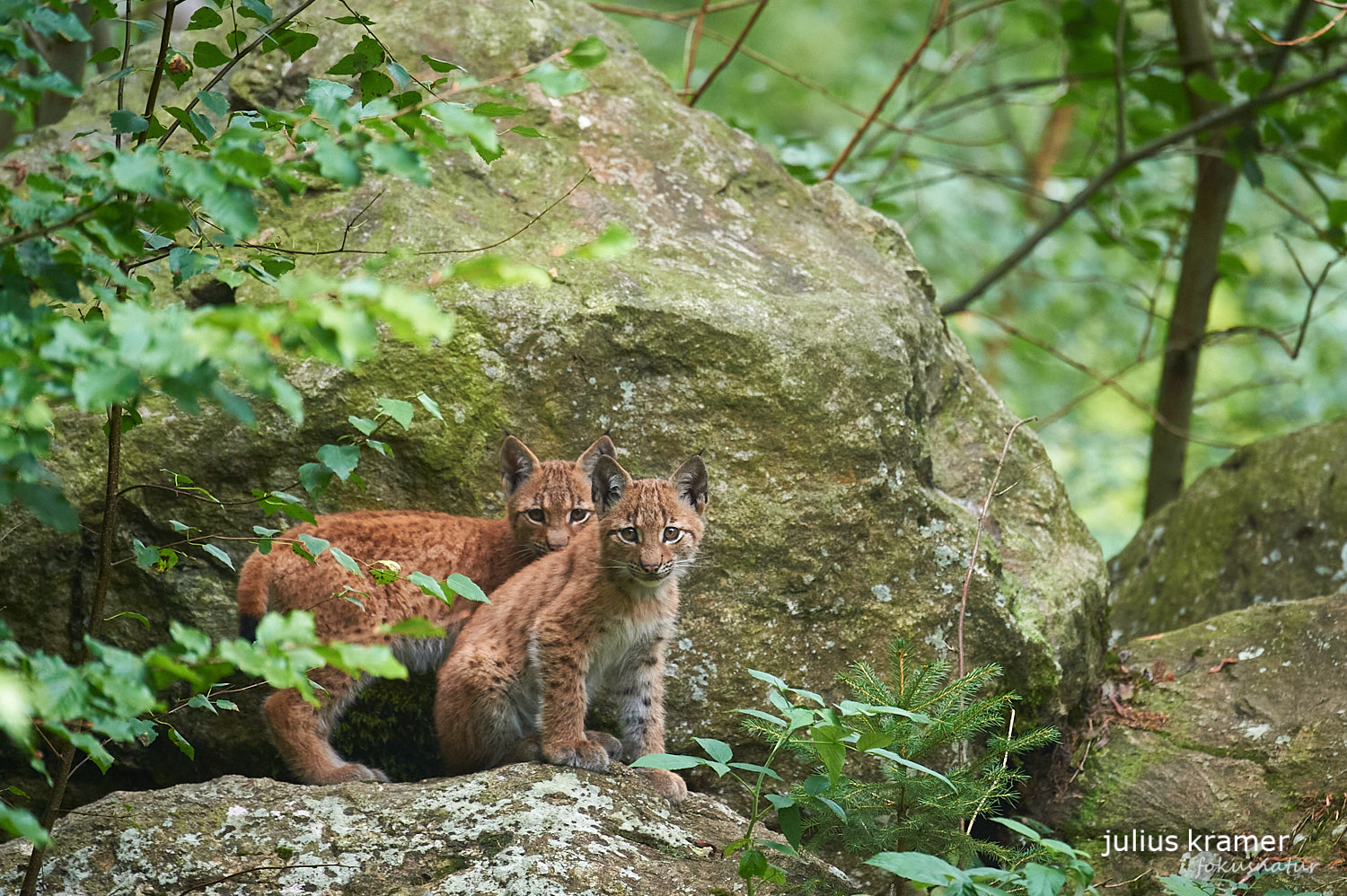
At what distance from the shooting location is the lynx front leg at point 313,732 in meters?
4.35

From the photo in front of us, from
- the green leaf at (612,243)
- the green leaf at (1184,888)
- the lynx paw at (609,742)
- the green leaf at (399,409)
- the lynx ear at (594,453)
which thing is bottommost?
the green leaf at (1184,888)

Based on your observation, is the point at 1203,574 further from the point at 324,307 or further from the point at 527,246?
the point at 324,307

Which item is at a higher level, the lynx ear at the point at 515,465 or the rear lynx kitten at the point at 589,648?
the lynx ear at the point at 515,465

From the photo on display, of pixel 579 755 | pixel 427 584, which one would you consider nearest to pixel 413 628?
pixel 427 584

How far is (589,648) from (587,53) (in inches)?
103

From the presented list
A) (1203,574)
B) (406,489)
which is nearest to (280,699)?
(406,489)

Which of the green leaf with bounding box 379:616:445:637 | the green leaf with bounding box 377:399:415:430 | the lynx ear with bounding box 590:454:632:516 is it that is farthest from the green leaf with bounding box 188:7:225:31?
the lynx ear with bounding box 590:454:632:516

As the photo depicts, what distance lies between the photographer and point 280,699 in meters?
4.41

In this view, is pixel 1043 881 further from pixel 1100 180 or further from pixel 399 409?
pixel 1100 180

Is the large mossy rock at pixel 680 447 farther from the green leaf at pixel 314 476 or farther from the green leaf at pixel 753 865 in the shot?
the green leaf at pixel 314 476

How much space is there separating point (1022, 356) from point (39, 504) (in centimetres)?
1204

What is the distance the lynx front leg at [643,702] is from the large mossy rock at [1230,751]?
6.54 ft

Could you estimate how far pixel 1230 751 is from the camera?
5059 millimetres

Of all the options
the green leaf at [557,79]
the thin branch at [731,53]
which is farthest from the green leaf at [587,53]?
the thin branch at [731,53]
